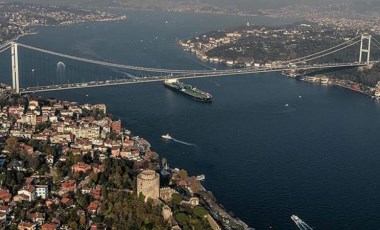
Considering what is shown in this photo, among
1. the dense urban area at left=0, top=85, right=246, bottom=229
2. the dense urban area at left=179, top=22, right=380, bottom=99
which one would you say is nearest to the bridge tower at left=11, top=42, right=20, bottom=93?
the dense urban area at left=0, top=85, right=246, bottom=229

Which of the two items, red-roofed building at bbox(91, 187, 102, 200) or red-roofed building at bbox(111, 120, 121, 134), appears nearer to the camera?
red-roofed building at bbox(91, 187, 102, 200)

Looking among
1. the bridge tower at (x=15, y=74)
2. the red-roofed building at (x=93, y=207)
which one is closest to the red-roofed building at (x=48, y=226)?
the red-roofed building at (x=93, y=207)

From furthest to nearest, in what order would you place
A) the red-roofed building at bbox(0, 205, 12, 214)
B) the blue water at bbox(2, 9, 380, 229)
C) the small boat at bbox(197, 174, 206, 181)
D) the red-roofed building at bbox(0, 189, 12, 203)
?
the small boat at bbox(197, 174, 206, 181) < the blue water at bbox(2, 9, 380, 229) < the red-roofed building at bbox(0, 189, 12, 203) < the red-roofed building at bbox(0, 205, 12, 214)

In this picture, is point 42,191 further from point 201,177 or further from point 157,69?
point 157,69

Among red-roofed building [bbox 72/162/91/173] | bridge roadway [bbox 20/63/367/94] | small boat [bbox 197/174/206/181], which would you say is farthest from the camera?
bridge roadway [bbox 20/63/367/94]

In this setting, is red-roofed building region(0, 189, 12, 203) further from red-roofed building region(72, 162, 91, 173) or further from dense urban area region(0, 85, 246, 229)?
red-roofed building region(72, 162, 91, 173)

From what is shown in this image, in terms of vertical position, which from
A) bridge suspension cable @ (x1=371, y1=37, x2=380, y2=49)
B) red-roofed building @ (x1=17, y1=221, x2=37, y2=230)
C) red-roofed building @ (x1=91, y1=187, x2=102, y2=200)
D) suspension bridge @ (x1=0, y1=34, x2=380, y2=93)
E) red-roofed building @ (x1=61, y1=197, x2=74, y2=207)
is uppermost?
bridge suspension cable @ (x1=371, y1=37, x2=380, y2=49)
